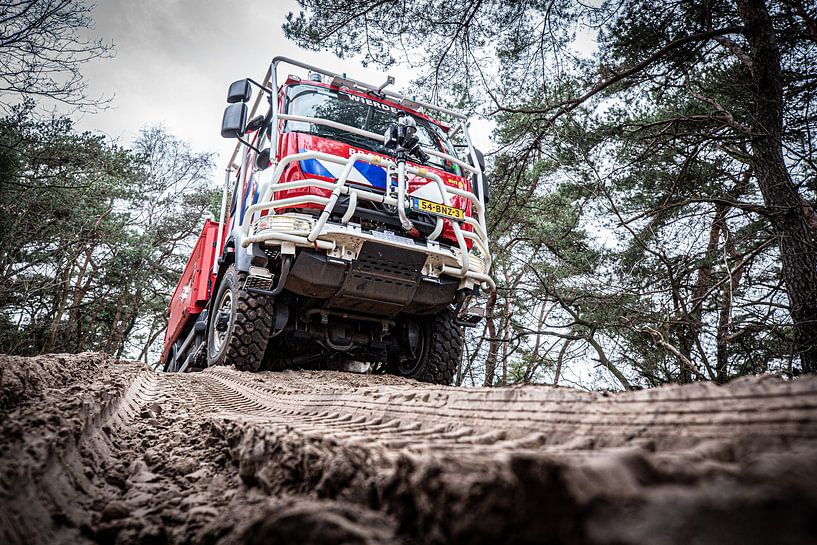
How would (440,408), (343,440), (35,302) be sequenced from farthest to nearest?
(35,302)
(440,408)
(343,440)

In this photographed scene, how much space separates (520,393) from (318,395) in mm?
1425

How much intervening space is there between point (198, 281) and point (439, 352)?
352cm

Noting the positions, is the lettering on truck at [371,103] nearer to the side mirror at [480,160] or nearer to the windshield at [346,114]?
the windshield at [346,114]

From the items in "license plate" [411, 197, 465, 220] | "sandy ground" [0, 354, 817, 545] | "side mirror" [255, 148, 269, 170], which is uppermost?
"side mirror" [255, 148, 269, 170]

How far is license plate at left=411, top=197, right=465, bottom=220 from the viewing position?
4281mm

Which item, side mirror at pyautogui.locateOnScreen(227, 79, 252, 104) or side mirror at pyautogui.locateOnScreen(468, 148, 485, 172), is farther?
side mirror at pyautogui.locateOnScreen(468, 148, 485, 172)

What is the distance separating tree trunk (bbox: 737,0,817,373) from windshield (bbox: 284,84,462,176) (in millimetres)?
3079

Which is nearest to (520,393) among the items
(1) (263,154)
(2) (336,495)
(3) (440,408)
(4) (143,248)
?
(3) (440,408)

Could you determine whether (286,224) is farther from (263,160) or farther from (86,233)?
(86,233)

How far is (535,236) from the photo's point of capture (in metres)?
10.9

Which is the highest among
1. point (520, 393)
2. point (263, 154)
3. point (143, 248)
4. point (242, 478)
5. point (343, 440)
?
point (143, 248)

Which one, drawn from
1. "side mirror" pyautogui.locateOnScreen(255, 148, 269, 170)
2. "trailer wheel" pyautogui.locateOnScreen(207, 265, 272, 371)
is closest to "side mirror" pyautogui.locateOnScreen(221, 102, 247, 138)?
"side mirror" pyautogui.locateOnScreen(255, 148, 269, 170)

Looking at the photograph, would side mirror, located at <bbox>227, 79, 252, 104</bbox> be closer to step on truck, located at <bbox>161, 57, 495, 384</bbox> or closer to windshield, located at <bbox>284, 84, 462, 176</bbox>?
step on truck, located at <bbox>161, 57, 495, 384</bbox>

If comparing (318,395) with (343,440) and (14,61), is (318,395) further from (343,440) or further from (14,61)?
(14,61)
